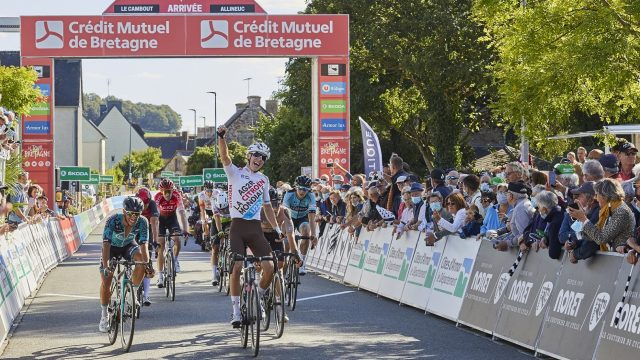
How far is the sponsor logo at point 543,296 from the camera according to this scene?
40.4 ft

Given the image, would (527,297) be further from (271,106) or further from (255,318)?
(271,106)

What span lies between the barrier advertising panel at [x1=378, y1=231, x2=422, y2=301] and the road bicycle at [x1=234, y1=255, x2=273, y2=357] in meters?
4.86

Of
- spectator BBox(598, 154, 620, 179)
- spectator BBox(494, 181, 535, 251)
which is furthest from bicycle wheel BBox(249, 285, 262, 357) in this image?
spectator BBox(598, 154, 620, 179)

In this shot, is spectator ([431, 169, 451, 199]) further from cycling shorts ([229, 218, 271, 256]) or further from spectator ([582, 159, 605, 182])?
spectator ([582, 159, 605, 182])

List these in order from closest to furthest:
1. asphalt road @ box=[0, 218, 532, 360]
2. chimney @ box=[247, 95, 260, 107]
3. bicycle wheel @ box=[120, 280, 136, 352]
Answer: asphalt road @ box=[0, 218, 532, 360], bicycle wheel @ box=[120, 280, 136, 352], chimney @ box=[247, 95, 260, 107]

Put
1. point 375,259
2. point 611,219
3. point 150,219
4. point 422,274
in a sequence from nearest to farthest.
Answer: point 611,219 → point 150,219 → point 422,274 → point 375,259

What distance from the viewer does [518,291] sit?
1315cm

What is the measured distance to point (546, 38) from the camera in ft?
80.9

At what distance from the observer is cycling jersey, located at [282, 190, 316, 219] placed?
1945 cm

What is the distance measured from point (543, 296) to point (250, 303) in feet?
9.35

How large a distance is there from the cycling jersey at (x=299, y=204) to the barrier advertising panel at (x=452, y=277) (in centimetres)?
356

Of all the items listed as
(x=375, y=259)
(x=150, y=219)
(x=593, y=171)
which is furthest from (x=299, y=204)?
(x=593, y=171)

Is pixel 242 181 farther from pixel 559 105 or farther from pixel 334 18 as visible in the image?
pixel 334 18

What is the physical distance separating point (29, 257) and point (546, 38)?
10.6 meters
